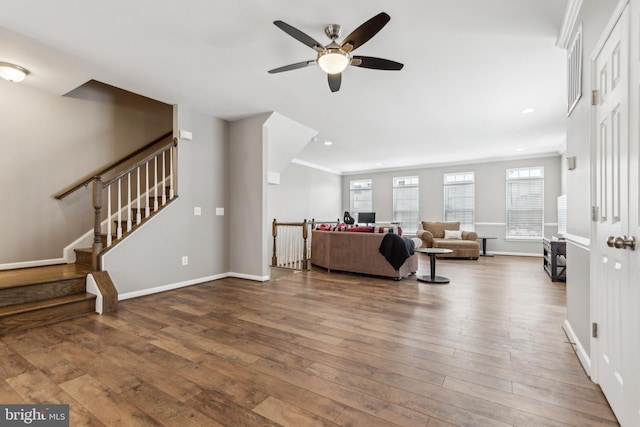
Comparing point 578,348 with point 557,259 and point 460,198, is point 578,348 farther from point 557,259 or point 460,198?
point 460,198

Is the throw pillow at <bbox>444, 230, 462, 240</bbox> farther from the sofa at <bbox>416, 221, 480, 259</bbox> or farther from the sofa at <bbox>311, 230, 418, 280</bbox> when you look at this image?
the sofa at <bbox>311, 230, 418, 280</bbox>

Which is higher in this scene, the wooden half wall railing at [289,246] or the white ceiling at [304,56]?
the white ceiling at [304,56]

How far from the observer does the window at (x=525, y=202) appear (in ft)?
25.6

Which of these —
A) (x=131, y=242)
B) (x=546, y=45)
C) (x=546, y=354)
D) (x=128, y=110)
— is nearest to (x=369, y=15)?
(x=546, y=45)

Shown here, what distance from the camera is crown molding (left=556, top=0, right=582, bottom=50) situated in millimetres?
2244

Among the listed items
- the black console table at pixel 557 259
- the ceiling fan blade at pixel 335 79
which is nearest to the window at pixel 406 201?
the black console table at pixel 557 259

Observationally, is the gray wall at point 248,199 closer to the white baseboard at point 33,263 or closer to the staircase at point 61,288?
the staircase at point 61,288

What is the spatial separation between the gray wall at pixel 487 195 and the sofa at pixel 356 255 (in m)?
4.24

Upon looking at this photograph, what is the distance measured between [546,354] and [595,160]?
1.46 metres

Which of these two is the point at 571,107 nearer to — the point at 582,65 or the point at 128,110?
the point at 582,65

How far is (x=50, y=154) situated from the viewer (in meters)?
4.15

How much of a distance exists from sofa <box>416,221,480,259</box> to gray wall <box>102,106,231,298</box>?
16.8 feet

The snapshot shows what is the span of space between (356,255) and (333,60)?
347cm

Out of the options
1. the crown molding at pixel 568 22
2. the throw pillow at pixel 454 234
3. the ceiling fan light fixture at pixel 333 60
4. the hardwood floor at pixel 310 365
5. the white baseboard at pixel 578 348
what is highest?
the crown molding at pixel 568 22
